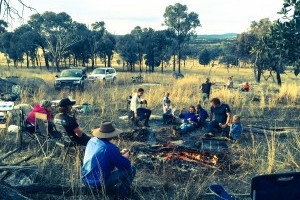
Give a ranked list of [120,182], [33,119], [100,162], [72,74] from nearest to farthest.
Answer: [100,162], [120,182], [33,119], [72,74]

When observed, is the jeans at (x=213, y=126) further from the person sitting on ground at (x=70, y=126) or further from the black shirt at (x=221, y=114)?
the person sitting on ground at (x=70, y=126)

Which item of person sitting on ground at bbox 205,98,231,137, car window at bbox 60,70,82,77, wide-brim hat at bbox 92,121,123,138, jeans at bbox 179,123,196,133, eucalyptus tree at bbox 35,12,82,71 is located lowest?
jeans at bbox 179,123,196,133

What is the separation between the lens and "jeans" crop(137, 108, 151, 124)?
1100 cm

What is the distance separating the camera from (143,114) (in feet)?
36.4

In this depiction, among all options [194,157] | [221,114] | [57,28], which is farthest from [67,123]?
[57,28]

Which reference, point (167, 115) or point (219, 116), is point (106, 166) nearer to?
point (219, 116)

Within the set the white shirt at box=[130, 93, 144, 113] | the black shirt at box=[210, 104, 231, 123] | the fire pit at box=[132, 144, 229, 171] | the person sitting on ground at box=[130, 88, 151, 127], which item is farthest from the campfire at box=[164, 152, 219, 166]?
the white shirt at box=[130, 93, 144, 113]

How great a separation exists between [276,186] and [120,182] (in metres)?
2.16

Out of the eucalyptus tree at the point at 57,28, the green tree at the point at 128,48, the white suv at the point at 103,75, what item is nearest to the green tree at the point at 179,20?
the green tree at the point at 128,48

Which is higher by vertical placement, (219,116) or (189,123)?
(219,116)

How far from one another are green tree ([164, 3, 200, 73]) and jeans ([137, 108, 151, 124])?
37733mm

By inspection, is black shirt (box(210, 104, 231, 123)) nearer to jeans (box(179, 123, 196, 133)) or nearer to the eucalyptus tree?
jeans (box(179, 123, 196, 133))

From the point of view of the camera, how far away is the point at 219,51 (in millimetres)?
75938

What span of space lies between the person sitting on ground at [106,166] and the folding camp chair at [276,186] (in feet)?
6.39
